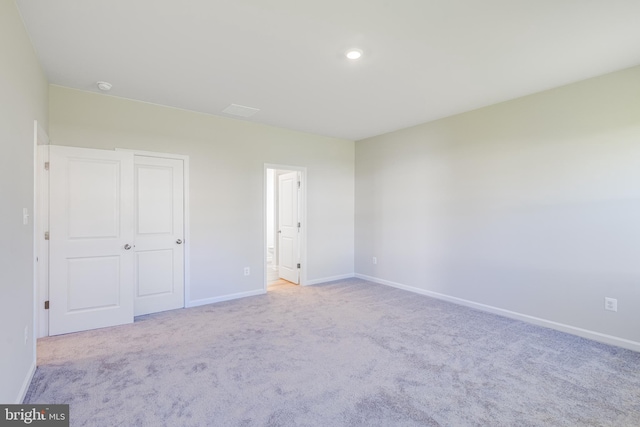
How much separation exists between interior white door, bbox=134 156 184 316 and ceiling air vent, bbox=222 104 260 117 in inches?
37.9

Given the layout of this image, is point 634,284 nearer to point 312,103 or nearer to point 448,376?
point 448,376

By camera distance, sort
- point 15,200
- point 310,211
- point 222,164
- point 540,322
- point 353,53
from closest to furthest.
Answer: point 15,200
point 353,53
point 540,322
point 222,164
point 310,211

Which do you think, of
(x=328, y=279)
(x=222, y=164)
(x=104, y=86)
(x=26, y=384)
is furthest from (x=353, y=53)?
(x=328, y=279)

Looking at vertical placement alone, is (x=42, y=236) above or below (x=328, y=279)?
above

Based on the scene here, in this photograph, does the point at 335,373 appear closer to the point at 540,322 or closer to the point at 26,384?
the point at 26,384

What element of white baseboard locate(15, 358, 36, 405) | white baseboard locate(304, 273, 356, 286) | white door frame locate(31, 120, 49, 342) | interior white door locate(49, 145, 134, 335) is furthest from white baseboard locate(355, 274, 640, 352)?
white door frame locate(31, 120, 49, 342)

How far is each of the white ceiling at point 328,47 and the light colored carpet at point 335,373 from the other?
8.85 feet

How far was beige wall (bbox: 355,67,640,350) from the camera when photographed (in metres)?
3.01

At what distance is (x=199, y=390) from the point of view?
7.45ft

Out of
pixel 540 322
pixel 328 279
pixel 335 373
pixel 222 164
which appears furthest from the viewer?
pixel 328 279

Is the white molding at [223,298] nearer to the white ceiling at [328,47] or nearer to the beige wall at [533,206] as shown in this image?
the beige wall at [533,206]

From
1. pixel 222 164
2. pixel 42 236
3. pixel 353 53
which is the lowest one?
pixel 42 236

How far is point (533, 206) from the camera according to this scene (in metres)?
3.61

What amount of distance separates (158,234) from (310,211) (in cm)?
248
